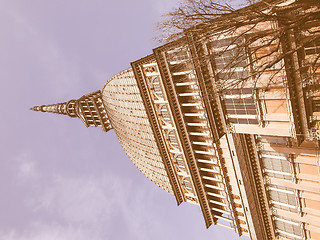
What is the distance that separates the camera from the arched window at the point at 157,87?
35784mm

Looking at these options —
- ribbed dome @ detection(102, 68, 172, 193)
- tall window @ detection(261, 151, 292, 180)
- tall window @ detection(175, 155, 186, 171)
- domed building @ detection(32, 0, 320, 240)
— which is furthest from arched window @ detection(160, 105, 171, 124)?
tall window @ detection(261, 151, 292, 180)

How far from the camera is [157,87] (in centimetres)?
3619

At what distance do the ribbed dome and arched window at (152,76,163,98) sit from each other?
13689 millimetres

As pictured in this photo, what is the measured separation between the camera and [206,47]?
2156 cm

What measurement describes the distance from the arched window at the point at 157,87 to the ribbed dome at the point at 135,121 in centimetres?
1369

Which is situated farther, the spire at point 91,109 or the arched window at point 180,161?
the spire at point 91,109


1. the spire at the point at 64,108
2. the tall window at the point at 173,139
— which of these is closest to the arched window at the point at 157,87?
the tall window at the point at 173,139

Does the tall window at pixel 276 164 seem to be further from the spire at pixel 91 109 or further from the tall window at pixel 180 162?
the spire at pixel 91 109

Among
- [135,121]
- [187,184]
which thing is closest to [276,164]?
[187,184]

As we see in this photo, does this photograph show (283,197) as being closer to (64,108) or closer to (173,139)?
(173,139)

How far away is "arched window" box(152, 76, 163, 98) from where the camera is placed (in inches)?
1409

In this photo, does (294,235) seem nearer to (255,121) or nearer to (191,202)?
(255,121)

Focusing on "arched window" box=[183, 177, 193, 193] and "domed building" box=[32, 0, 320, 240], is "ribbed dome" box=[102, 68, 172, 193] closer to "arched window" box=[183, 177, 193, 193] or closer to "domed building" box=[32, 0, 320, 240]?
"domed building" box=[32, 0, 320, 240]

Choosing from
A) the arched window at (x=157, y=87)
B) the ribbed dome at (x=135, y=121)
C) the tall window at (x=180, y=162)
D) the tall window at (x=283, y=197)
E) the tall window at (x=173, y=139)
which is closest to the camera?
the tall window at (x=283, y=197)
